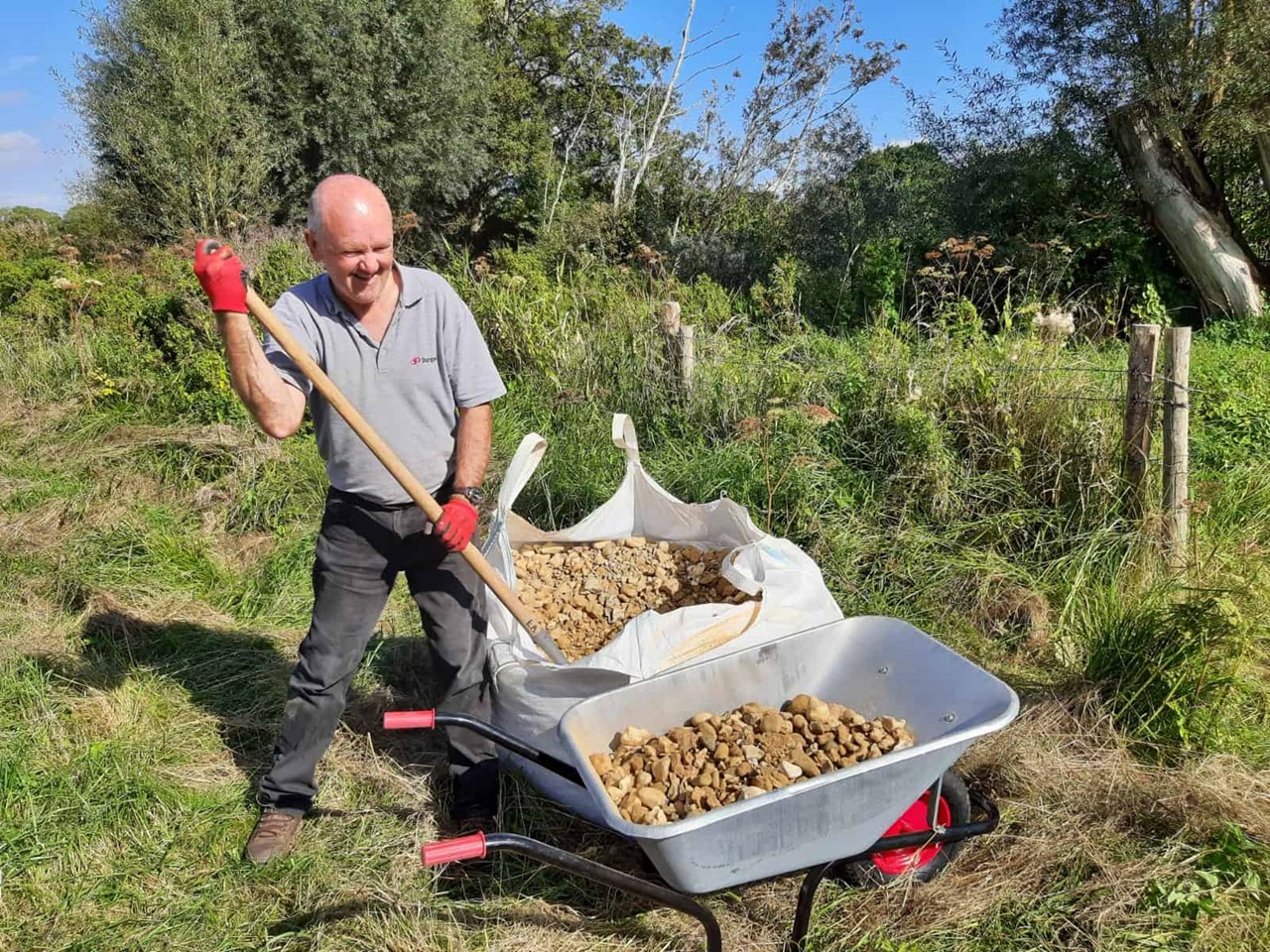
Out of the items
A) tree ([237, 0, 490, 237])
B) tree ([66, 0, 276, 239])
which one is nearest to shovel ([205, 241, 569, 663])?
tree ([66, 0, 276, 239])

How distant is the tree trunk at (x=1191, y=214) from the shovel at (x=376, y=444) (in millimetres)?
9630

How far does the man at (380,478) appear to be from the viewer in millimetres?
2230

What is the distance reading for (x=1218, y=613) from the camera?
2.46 m

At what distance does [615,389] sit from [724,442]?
96 centimetres

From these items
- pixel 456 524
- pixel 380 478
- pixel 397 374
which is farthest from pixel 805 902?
pixel 397 374

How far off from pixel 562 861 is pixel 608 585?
1542 millimetres

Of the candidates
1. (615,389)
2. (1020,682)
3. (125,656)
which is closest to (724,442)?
(615,389)

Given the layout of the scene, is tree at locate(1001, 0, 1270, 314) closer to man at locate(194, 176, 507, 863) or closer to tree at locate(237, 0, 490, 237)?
man at locate(194, 176, 507, 863)

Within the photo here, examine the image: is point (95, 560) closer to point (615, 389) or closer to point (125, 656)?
point (125, 656)

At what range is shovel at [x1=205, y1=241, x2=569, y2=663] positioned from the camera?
1975 mm

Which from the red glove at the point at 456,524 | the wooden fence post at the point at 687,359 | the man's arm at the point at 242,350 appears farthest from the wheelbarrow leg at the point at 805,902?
the wooden fence post at the point at 687,359

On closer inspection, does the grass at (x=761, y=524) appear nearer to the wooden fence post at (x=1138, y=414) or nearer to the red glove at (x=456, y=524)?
the wooden fence post at (x=1138, y=414)

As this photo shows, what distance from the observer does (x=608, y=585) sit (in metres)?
3.11

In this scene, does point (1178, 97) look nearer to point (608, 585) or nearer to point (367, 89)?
point (608, 585)
